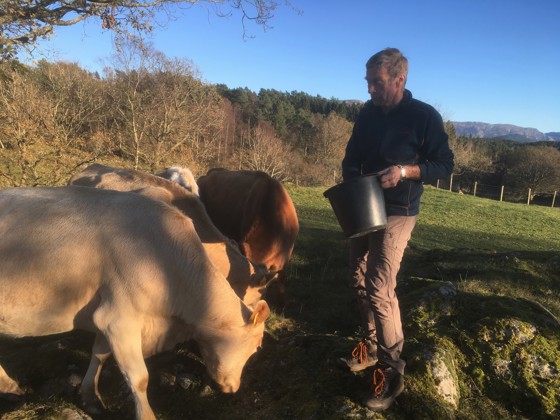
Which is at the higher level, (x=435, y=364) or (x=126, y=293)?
(x=126, y=293)

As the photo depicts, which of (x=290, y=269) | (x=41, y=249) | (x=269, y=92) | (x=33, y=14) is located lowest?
(x=290, y=269)

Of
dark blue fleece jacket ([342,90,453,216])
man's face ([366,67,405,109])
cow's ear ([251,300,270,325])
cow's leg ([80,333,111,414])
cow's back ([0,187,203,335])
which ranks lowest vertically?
cow's leg ([80,333,111,414])

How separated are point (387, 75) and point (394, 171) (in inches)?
30.6

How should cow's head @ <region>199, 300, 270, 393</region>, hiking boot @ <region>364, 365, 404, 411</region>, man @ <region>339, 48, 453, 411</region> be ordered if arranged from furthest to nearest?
1. cow's head @ <region>199, 300, 270, 393</region>
2. man @ <region>339, 48, 453, 411</region>
3. hiking boot @ <region>364, 365, 404, 411</region>

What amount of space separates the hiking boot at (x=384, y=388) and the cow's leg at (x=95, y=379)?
7.06ft

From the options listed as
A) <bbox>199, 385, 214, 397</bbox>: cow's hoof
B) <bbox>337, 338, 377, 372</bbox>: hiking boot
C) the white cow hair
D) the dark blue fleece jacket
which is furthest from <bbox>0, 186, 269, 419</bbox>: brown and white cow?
the white cow hair

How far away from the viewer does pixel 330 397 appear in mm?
3227

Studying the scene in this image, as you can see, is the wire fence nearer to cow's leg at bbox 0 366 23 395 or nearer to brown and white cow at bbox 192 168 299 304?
brown and white cow at bbox 192 168 299 304

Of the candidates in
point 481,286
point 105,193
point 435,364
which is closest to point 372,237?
point 435,364

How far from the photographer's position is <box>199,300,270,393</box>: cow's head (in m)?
3.45

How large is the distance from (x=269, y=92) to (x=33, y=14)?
7988cm

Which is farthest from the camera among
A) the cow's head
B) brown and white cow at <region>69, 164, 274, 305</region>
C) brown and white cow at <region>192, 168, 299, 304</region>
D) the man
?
brown and white cow at <region>192, 168, 299, 304</region>

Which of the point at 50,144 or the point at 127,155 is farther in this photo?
the point at 127,155

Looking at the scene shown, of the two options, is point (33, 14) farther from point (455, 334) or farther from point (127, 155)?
point (127, 155)
